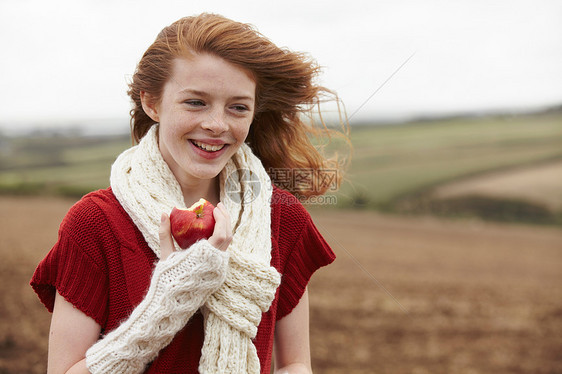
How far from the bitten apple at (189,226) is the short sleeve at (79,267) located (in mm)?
284

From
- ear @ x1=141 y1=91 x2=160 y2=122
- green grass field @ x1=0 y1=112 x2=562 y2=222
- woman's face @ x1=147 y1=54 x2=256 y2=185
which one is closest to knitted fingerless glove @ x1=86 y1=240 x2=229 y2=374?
woman's face @ x1=147 y1=54 x2=256 y2=185

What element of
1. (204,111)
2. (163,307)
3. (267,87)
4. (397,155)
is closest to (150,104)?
(204,111)

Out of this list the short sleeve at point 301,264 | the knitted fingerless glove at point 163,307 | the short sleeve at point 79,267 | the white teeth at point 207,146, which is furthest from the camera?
the short sleeve at point 301,264

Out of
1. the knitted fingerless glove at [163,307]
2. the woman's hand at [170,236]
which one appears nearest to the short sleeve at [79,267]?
the knitted fingerless glove at [163,307]

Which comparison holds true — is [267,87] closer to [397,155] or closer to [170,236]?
[170,236]

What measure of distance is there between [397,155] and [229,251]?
916 inches

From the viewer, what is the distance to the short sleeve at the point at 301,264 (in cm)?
217

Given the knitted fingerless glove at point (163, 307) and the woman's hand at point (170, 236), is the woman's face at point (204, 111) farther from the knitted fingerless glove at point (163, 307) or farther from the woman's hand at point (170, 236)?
the knitted fingerless glove at point (163, 307)

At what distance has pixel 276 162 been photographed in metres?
2.49

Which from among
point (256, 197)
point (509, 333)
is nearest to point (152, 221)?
point (256, 197)

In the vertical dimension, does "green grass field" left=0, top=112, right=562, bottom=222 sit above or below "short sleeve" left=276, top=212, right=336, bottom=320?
below

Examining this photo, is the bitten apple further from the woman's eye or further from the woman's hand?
the woman's eye

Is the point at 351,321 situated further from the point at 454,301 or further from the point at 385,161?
the point at 385,161

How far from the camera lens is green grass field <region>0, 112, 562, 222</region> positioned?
17.1 meters
